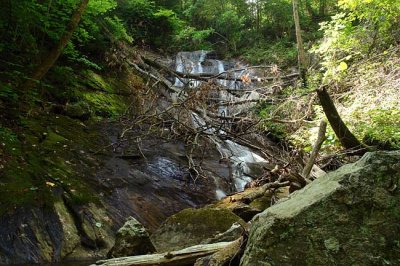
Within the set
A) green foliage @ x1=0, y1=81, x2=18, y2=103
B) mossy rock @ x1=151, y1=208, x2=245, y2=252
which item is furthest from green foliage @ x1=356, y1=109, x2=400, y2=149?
green foliage @ x1=0, y1=81, x2=18, y2=103

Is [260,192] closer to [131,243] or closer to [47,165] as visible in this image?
[131,243]

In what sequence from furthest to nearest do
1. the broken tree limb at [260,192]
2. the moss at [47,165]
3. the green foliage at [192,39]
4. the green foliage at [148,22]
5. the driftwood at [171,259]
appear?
the green foliage at [192,39] < the green foliage at [148,22] < the broken tree limb at [260,192] < the moss at [47,165] < the driftwood at [171,259]

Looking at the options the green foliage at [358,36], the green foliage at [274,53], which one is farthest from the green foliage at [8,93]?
the green foliage at [274,53]

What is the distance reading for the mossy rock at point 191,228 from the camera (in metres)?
5.00

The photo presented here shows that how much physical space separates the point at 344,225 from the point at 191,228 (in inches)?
120

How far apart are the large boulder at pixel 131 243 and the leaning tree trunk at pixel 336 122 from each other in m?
3.42

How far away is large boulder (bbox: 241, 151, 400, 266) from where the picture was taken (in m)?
2.34

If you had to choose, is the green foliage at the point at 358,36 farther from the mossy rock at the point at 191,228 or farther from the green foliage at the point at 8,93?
the green foliage at the point at 8,93

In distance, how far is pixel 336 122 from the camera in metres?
6.66

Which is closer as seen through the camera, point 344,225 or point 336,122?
point 344,225

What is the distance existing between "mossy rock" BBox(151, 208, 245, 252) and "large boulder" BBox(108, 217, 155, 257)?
456mm

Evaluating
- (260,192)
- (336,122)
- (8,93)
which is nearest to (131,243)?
(260,192)

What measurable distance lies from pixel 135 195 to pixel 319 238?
4.66 m

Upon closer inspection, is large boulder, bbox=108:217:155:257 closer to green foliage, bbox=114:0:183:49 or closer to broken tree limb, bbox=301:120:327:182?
broken tree limb, bbox=301:120:327:182
